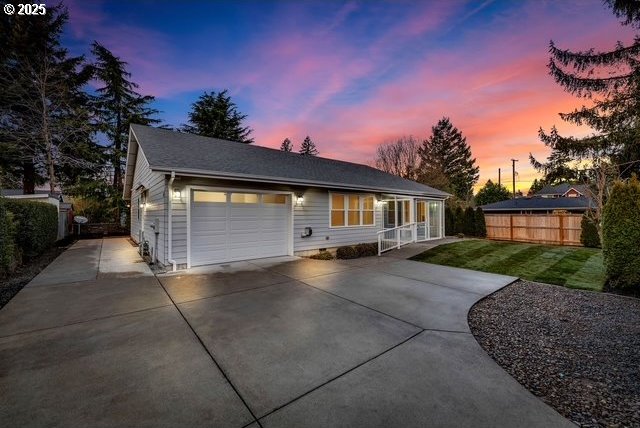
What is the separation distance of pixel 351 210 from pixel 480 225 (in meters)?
9.34

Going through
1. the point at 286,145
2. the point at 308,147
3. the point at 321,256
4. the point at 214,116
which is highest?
the point at 286,145

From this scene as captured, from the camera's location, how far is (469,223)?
625 inches

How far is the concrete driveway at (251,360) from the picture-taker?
205cm

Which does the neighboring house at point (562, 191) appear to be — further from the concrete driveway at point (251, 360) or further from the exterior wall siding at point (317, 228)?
the concrete driveway at point (251, 360)

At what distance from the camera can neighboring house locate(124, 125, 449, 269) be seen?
7102 mm

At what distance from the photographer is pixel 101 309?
14.1 feet

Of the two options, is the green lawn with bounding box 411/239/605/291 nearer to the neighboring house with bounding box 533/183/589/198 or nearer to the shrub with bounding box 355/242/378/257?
the shrub with bounding box 355/242/378/257

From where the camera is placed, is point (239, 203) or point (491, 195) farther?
point (491, 195)

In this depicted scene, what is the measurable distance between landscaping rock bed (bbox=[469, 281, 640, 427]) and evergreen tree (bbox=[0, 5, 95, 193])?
80.6ft

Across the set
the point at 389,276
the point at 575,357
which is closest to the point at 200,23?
the point at 389,276

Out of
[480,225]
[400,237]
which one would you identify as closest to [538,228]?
[480,225]

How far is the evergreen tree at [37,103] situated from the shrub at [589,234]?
29.5 meters

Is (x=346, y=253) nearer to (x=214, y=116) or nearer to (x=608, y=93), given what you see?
(x=608, y=93)

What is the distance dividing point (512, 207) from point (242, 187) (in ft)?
84.8
